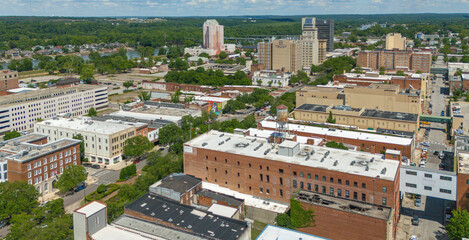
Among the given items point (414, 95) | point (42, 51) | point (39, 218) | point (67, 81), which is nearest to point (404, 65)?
point (414, 95)

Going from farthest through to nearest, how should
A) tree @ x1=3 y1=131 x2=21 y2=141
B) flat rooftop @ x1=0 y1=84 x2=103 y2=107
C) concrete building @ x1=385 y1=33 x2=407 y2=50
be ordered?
concrete building @ x1=385 y1=33 x2=407 y2=50, flat rooftop @ x1=0 y1=84 x2=103 y2=107, tree @ x1=3 y1=131 x2=21 y2=141

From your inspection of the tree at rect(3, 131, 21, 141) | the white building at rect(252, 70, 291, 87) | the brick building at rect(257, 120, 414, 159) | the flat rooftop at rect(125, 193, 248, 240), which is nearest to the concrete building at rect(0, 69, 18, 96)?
the tree at rect(3, 131, 21, 141)

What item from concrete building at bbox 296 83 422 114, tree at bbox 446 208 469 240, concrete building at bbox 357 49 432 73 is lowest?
tree at bbox 446 208 469 240

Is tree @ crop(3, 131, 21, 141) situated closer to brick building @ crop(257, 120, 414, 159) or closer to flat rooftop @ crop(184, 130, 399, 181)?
flat rooftop @ crop(184, 130, 399, 181)

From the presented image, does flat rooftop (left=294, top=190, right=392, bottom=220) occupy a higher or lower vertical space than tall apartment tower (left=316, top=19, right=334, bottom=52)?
lower

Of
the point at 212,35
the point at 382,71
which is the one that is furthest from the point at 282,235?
the point at 212,35

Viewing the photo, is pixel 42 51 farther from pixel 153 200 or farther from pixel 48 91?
pixel 153 200
